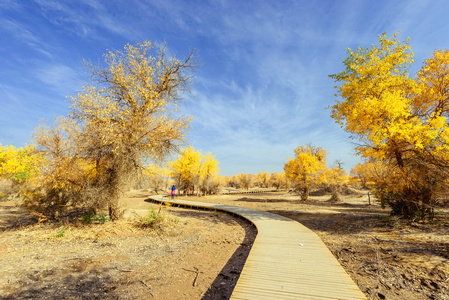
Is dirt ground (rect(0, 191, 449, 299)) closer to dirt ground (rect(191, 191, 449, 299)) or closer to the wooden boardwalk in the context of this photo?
dirt ground (rect(191, 191, 449, 299))

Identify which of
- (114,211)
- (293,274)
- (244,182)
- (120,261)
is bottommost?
(120,261)

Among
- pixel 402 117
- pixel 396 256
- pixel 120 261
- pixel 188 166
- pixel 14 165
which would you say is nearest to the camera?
pixel 396 256

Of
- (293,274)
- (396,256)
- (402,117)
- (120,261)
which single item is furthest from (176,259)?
(402,117)

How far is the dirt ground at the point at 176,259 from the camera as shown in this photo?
516 cm

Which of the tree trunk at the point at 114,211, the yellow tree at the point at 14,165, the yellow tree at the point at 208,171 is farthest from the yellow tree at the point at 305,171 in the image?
the yellow tree at the point at 14,165

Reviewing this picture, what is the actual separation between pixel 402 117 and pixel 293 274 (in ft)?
33.3

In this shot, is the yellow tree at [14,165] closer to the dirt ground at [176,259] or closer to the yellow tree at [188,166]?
the dirt ground at [176,259]

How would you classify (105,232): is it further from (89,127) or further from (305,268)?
(305,268)

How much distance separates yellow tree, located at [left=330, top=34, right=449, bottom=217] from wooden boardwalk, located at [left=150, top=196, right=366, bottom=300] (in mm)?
6322

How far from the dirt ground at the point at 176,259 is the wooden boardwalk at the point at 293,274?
0.72 meters

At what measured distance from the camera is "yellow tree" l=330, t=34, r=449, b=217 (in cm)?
884

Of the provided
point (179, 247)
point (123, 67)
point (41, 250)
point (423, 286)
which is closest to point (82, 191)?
point (41, 250)

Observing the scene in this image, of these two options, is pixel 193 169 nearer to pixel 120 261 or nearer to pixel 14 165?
pixel 14 165

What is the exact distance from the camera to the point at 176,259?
7.60 metres
